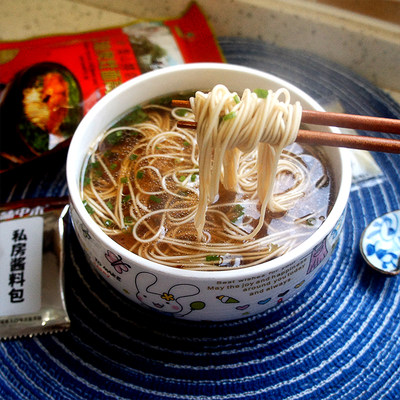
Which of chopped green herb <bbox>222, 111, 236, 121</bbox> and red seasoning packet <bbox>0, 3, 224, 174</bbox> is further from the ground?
red seasoning packet <bbox>0, 3, 224, 174</bbox>

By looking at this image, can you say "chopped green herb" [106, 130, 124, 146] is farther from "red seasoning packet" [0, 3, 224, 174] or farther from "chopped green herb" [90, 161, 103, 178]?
"red seasoning packet" [0, 3, 224, 174]

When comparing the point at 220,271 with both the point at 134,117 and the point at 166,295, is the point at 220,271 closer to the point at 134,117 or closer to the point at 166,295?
the point at 166,295

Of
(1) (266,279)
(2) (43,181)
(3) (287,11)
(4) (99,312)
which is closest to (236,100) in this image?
(1) (266,279)

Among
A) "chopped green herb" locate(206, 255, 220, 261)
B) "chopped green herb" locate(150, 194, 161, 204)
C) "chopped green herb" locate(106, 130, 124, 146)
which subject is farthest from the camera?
"chopped green herb" locate(106, 130, 124, 146)

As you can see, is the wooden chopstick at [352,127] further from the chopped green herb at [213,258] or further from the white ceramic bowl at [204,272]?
the chopped green herb at [213,258]

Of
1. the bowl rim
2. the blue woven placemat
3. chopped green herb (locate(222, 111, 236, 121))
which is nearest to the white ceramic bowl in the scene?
the bowl rim

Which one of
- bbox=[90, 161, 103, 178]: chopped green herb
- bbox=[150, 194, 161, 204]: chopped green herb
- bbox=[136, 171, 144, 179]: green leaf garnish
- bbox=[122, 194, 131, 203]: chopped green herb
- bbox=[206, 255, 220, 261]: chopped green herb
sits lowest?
bbox=[206, 255, 220, 261]: chopped green herb

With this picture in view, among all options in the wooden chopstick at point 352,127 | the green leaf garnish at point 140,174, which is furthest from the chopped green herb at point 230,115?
the green leaf garnish at point 140,174
